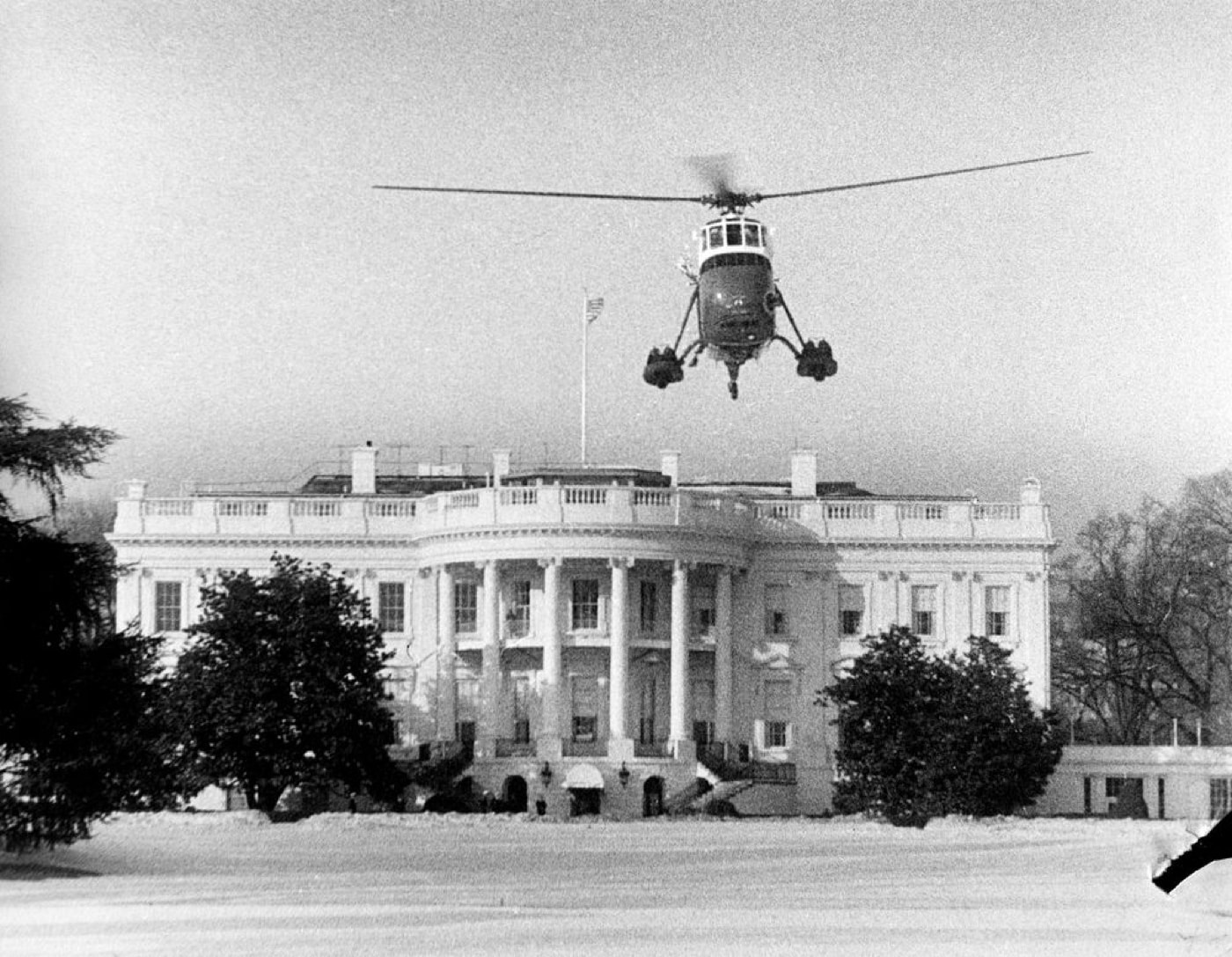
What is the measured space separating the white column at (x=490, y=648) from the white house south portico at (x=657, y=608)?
0.04 meters

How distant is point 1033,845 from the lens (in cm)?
3222

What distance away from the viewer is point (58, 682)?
26.2 meters

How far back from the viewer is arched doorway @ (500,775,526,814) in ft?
135

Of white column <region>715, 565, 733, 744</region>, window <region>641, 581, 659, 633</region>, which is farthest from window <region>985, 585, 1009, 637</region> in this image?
window <region>641, 581, 659, 633</region>

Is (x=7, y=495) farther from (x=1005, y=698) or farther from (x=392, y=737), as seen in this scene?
(x=1005, y=698)

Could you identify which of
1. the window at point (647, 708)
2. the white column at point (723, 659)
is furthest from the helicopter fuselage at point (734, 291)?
the window at point (647, 708)

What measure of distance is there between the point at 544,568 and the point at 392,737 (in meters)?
10.9

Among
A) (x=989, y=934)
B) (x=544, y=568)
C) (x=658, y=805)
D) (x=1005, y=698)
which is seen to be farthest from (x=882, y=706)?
(x=989, y=934)

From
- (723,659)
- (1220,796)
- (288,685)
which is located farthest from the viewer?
(723,659)

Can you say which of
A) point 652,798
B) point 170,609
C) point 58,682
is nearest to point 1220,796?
point 652,798

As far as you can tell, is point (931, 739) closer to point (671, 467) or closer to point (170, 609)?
point (671, 467)

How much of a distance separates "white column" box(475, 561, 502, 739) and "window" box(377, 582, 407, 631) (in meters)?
1.75

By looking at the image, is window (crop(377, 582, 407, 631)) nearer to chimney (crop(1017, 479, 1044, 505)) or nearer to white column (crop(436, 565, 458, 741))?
white column (crop(436, 565, 458, 741))

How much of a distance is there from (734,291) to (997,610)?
51.9ft
